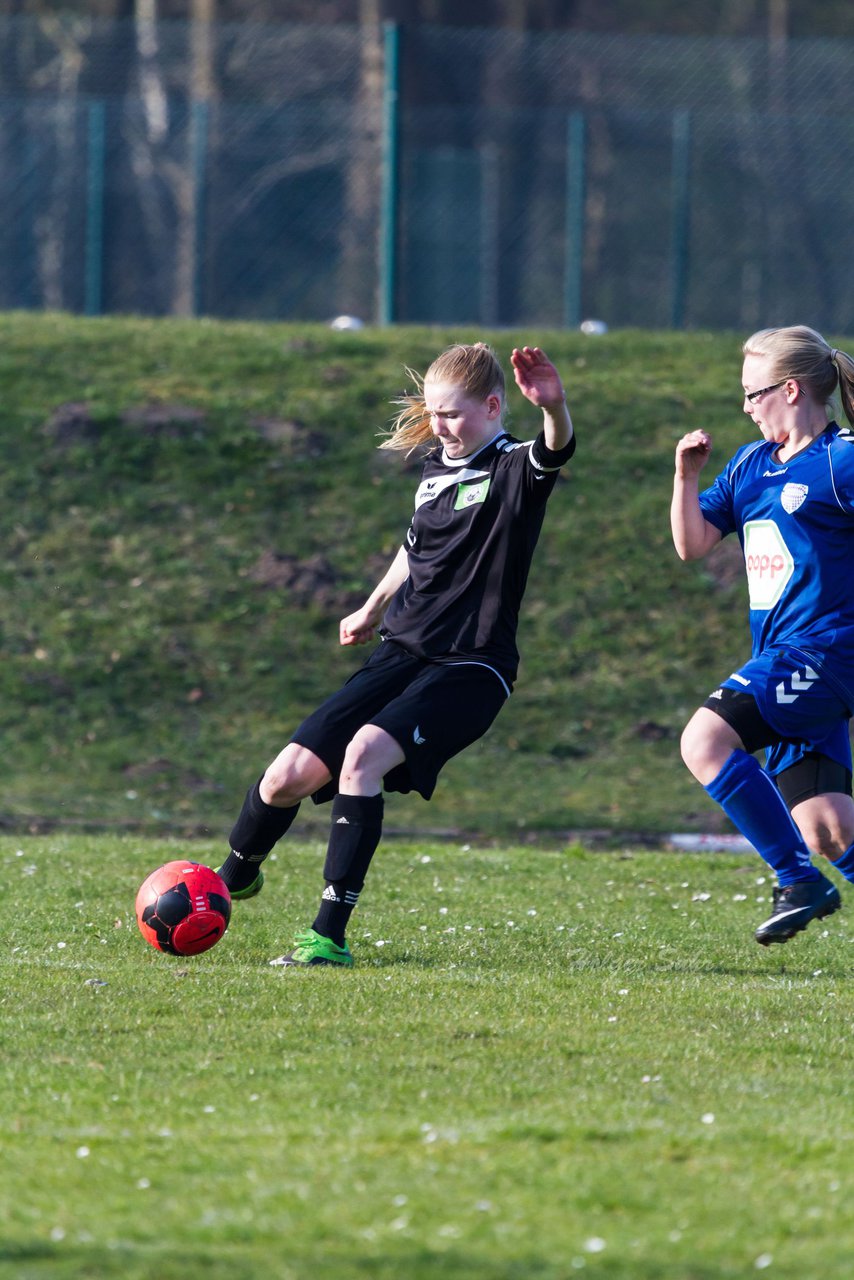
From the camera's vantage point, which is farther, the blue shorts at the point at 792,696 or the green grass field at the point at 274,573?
the green grass field at the point at 274,573

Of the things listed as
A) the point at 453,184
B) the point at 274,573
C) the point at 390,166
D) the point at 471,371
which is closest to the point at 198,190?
the point at 390,166

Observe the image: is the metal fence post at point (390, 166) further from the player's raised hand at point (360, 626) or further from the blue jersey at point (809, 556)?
the blue jersey at point (809, 556)

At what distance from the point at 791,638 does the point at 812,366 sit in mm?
961

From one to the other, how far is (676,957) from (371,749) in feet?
4.96

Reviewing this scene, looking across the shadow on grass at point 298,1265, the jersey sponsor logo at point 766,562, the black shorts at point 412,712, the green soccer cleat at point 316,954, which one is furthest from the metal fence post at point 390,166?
the shadow on grass at point 298,1265

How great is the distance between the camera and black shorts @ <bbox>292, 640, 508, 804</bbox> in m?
6.02

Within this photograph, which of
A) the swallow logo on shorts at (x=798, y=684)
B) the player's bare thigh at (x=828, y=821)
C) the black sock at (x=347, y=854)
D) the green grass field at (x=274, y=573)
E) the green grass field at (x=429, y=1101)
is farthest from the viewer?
the green grass field at (x=274, y=573)

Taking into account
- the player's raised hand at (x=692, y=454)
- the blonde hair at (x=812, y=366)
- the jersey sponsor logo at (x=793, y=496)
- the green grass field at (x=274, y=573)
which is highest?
the blonde hair at (x=812, y=366)

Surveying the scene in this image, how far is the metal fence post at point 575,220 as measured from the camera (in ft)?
66.5

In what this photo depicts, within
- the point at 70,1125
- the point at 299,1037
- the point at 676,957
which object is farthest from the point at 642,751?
the point at 70,1125

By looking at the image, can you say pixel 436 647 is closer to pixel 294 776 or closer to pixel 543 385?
pixel 294 776

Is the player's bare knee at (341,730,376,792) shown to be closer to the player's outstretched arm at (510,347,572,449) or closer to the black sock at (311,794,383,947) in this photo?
the black sock at (311,794,383,947)

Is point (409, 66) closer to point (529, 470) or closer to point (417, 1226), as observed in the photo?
point (529, 470)

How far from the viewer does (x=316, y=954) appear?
606 centimetres
